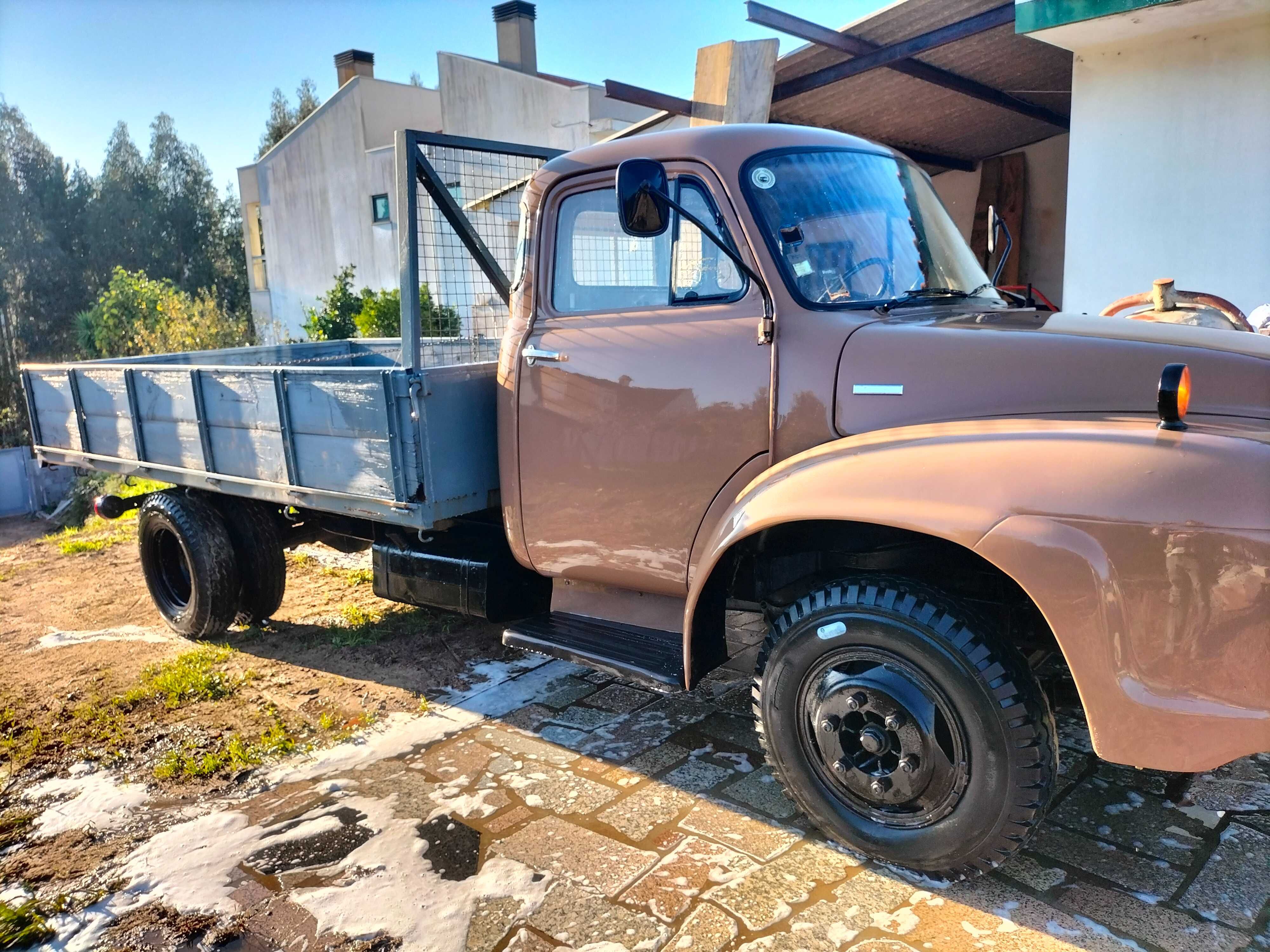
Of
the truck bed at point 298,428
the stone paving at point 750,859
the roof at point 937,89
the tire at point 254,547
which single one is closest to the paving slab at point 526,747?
the stone paving at point 750,859

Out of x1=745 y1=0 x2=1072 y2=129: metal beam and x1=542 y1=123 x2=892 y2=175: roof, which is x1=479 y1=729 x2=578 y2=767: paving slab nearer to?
x1=542 y1=123 x2=892 y2=175: roof

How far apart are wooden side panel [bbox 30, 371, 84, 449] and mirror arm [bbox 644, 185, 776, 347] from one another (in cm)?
442

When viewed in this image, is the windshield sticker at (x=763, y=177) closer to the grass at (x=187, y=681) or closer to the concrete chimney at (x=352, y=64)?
the grass at (x=187, y=681)

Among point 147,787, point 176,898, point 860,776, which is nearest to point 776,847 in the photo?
point 860,776

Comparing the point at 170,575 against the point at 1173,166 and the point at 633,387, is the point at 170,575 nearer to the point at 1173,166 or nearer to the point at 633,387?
the point at 633,387

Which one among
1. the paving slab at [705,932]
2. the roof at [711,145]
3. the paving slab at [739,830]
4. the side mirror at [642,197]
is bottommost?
the paving slab at [739,830]

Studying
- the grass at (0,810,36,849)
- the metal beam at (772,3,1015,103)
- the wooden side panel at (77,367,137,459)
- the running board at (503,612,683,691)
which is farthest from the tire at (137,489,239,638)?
the metal beam at (772,3,1015,103)

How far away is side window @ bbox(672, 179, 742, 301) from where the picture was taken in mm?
3162

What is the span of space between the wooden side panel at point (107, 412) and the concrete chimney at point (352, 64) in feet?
67.6

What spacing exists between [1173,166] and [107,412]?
697 cm

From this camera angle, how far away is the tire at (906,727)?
2.44 metres

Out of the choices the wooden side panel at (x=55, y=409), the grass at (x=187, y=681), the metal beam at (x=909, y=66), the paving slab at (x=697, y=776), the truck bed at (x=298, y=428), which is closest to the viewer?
the paving slab at (x=697, y=776)

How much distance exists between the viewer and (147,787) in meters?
3.55

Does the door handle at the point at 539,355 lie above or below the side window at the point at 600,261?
below
